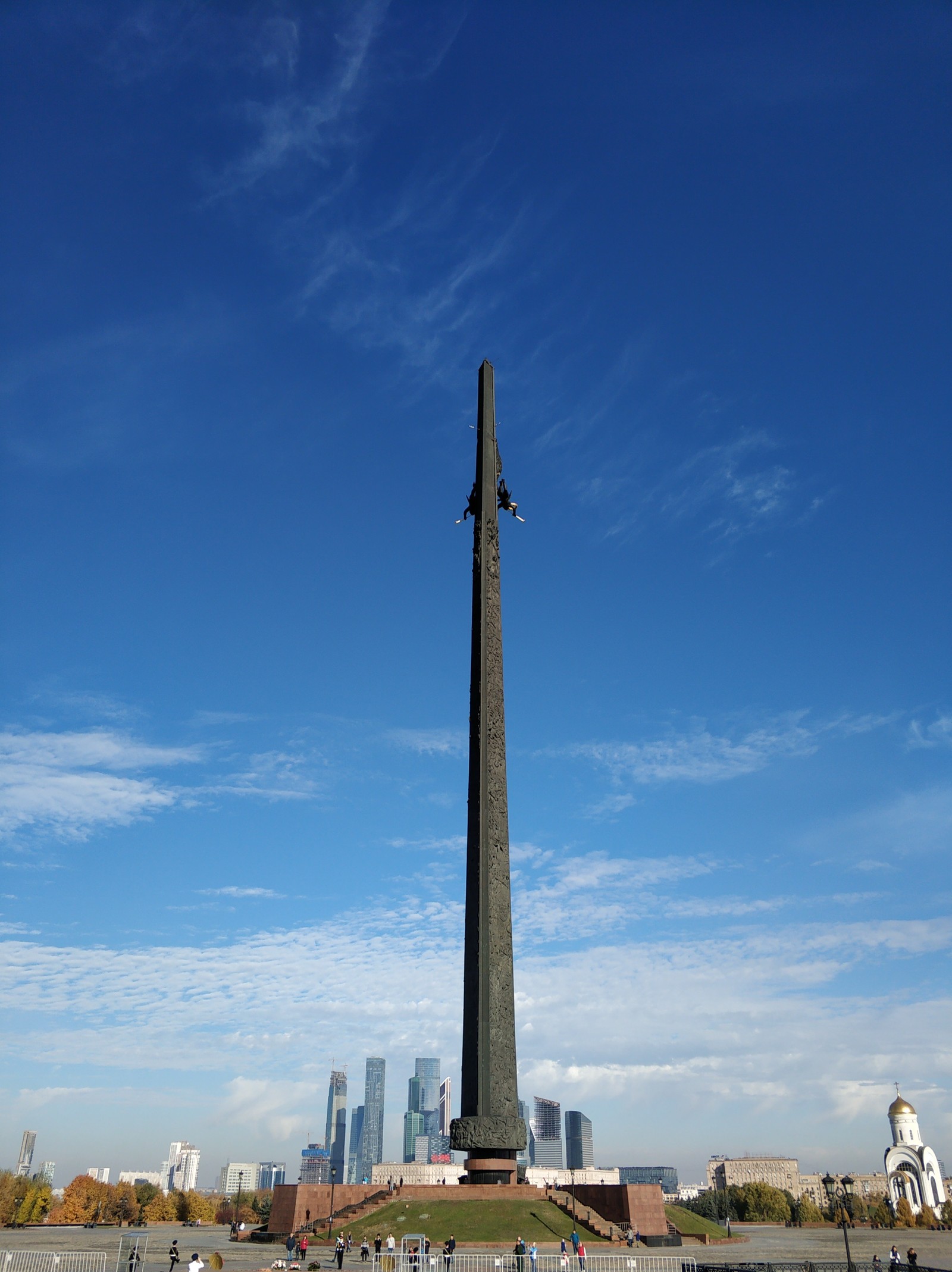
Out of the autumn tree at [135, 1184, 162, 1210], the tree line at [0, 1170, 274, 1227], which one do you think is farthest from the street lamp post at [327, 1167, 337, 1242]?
the autumn tree at [135, 1184, 162, 1210]

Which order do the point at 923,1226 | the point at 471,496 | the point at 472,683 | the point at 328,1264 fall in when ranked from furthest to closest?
the point at 923,1226
the point at 471,496
the point at 472,683
the point at 328,1264

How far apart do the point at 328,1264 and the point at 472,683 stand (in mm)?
19813

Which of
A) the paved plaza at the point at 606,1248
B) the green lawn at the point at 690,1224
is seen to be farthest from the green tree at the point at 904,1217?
the green lawn at the point at 690,1224

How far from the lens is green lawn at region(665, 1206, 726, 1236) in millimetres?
34281

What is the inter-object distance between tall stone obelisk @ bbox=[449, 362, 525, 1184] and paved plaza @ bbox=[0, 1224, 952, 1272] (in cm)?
413

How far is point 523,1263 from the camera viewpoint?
72.1ft

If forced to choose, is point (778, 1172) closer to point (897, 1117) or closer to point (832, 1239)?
point (897, 1117)

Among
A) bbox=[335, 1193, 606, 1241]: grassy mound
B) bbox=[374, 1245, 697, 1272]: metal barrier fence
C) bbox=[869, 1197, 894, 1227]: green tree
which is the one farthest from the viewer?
bbox=[869, 1197, 894, 1227]: green tree

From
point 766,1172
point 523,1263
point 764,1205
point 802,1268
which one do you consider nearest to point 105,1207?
point 764,1205

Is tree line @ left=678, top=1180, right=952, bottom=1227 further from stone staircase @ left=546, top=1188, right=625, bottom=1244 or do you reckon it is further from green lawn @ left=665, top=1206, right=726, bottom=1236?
stone staircase @ left=546, top=1188, right=625, bottom=1244

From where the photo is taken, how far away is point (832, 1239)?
39.4 metres

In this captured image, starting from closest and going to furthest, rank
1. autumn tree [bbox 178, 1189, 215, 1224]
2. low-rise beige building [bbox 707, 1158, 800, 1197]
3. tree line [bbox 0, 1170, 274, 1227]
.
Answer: tree line [bbox 0, 1170, 274, 1227], autumn tree [bbox 178, 1189, 215, 1224], low-rise beige building [bbox 707, 1158, 800, 1197]

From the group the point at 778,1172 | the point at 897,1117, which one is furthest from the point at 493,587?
the point at 778,1172

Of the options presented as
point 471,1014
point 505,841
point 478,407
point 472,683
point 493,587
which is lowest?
point 471,1014
